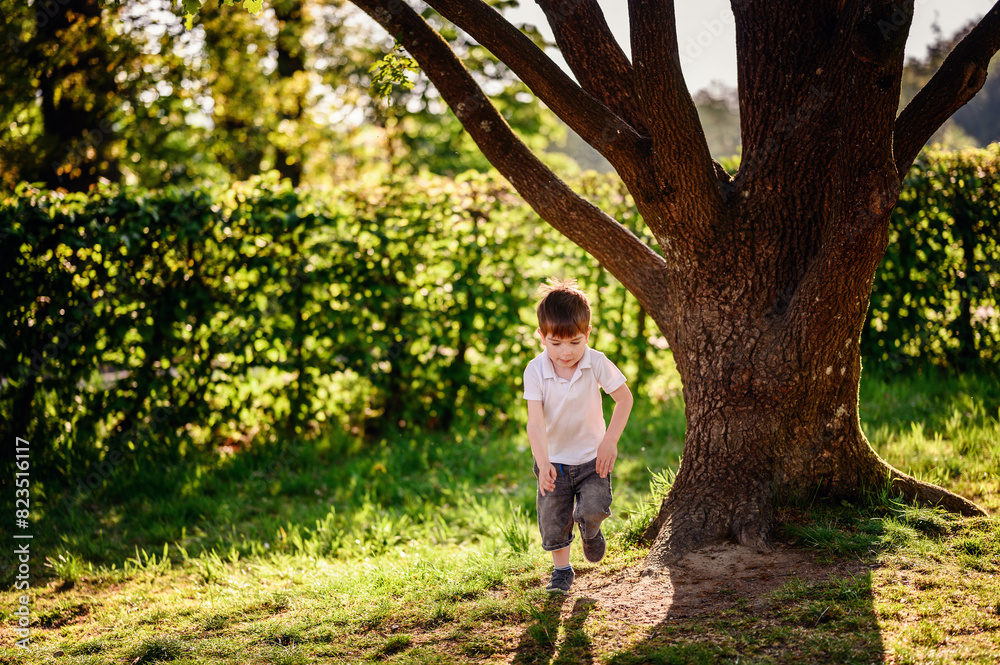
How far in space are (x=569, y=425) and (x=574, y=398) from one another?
5.5 inches

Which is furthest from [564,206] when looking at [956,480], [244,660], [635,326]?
[635,326]

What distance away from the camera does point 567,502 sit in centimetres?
324

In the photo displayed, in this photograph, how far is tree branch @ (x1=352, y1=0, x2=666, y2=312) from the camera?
350 cm

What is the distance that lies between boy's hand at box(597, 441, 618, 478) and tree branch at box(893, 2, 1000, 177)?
1934 millimetres

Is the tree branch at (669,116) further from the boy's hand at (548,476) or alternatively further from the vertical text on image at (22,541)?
the vertical text on image at (22,541)

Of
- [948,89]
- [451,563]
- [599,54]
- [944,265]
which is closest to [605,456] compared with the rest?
[451,563]

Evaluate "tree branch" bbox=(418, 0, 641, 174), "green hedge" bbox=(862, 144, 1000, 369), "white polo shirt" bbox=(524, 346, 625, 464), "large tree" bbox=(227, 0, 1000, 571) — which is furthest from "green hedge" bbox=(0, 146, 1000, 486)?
"white polo shirt" bbox=(524, 346, 625, 464)

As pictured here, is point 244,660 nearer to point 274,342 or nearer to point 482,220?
point 274,342

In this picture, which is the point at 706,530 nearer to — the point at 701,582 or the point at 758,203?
the point at 701,582

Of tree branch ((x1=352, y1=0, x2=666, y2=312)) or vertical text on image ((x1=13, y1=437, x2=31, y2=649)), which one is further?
vertical text on image ((x1=13, y1=437, x2=31, y2=649))

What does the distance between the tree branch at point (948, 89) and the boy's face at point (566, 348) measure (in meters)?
1.77

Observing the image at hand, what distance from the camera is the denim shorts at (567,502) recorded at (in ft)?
10.3

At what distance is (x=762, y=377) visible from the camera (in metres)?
3.36

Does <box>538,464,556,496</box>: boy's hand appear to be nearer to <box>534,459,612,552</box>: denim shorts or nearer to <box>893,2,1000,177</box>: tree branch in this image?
<box>534,459,612,552</box>: denim shorts
